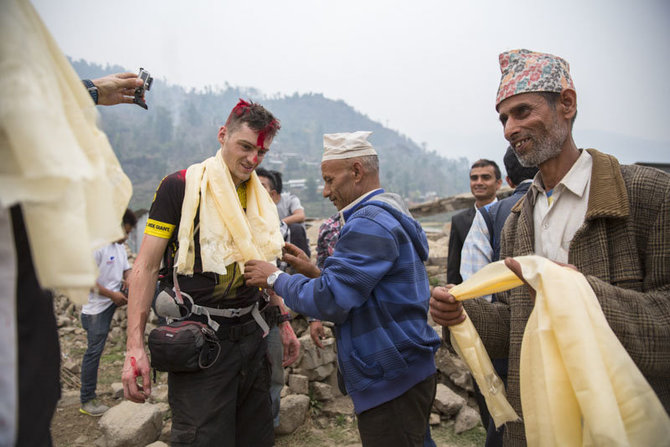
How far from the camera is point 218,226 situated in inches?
92.5

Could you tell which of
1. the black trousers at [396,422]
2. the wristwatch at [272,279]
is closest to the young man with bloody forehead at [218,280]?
the wristwatch at [272,279]

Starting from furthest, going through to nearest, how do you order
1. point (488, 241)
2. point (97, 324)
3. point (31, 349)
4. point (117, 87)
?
point (97, 324) < point (488, 241) < point (117, 87) < point (31, 349)

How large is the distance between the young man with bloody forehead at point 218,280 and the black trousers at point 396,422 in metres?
0.78

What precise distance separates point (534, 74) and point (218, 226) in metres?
1.88

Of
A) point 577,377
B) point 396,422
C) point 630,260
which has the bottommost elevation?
point 396,422

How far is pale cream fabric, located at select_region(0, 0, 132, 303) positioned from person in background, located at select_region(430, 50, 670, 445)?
4.62ft

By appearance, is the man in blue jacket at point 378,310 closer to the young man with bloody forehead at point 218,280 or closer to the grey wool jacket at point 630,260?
the young man with bloody forehead at point 218,280

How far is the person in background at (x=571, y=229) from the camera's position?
1.36m

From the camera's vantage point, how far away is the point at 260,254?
2.53 metres

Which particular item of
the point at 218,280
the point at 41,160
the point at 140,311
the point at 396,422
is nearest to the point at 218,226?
the point at 218,280

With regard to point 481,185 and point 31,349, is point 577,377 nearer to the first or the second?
point 31,349

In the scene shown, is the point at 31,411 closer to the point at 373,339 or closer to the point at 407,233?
the point at 373,339

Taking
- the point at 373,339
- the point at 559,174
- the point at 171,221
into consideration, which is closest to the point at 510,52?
the point at 559,174

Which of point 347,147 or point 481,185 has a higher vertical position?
point 347,147
